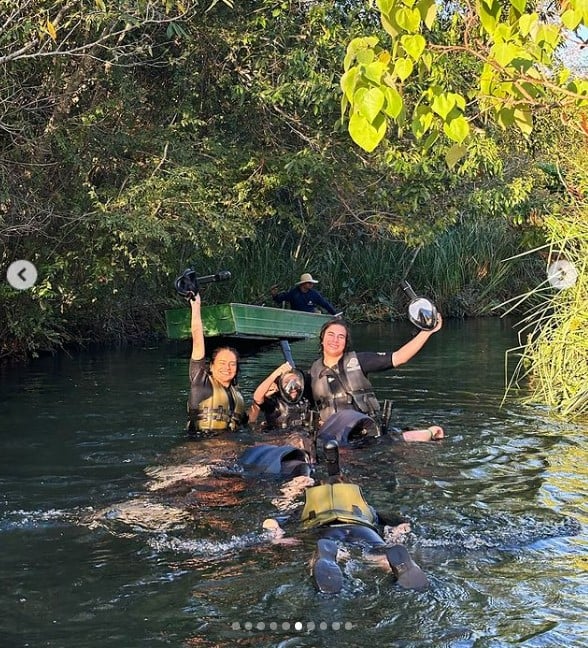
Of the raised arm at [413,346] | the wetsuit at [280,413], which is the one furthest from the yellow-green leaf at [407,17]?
the wetsuit at [280,413]

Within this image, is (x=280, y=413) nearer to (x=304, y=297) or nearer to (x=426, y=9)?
(x=426, y=9)

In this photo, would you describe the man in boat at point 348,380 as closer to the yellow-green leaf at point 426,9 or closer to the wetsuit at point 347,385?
the wetsuit at point 347,385

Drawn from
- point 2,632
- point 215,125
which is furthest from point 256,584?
point 215,125

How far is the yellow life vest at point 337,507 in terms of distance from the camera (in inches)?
217

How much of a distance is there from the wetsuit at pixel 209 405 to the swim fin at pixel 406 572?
13.8ft

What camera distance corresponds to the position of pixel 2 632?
14.7 feet

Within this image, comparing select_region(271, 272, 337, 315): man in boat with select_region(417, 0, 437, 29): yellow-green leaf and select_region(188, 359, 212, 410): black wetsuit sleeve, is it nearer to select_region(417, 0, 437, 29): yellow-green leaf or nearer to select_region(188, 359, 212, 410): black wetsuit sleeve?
select_region(188, 359, 212, 410): black wetsuit sleeve

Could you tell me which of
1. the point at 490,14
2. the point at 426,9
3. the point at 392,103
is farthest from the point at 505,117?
the point at 392,103

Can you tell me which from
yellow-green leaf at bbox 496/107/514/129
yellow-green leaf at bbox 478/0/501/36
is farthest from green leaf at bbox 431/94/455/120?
yellow-green leaf at bbox 496/107/514/129

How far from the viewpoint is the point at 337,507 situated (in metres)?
5.57

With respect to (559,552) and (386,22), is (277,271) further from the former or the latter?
(386,22)

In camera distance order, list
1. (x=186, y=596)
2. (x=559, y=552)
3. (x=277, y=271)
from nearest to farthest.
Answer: (x=186, y=596) < (x=559, y=552) < (x=277, y=271)

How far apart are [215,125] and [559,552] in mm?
10645

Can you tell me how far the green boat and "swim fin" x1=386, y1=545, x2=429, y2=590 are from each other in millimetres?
8743
